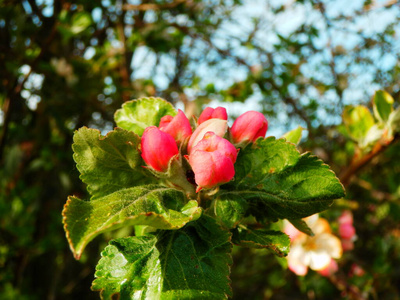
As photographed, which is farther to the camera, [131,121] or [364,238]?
[364,238]

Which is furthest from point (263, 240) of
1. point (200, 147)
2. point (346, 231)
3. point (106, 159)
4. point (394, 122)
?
point (346, 231)

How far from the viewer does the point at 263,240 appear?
1.85 feet

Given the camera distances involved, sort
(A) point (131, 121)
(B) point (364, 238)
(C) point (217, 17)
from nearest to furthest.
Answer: (A) point (131, 121)
(B) point (364, 238)
(C) point (217, 17)

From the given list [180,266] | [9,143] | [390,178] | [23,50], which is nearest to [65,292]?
[9,143]

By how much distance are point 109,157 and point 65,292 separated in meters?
2.05

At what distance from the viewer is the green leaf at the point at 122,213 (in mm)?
412

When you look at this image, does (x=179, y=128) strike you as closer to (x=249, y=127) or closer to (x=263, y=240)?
(x=249, y=127)

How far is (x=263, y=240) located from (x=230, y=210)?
7cm

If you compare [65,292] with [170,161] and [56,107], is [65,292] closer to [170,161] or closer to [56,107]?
[56,107]

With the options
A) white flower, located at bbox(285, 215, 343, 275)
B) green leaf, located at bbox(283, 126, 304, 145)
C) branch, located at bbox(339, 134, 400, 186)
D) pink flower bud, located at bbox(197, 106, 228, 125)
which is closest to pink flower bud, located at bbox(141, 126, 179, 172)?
pink flower bud, located at bbox(197, 106, 228, 125)

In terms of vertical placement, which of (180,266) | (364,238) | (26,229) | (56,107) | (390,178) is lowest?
(364,238)

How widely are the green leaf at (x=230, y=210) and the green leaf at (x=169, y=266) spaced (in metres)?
0.02

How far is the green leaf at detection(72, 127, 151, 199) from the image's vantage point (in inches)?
22.6

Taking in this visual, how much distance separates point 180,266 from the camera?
0.52 metres
